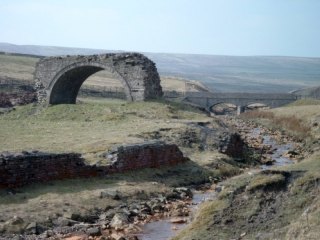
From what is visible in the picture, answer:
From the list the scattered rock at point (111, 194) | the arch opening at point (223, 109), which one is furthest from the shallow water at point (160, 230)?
the arch opening at point (223, 109)

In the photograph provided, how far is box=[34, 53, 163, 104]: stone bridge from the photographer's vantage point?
30.2 metres

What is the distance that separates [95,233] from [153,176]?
523cm

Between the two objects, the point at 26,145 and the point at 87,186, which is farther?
the point at 26,145

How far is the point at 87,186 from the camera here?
1388cm

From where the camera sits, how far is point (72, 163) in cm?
1428

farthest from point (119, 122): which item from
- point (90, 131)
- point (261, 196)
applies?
point (261, 196)

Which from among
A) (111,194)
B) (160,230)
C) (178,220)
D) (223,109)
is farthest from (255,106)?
(160,230)

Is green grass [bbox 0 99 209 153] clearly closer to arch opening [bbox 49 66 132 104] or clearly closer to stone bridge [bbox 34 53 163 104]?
stone bridge [bbox 34 53 163 104]

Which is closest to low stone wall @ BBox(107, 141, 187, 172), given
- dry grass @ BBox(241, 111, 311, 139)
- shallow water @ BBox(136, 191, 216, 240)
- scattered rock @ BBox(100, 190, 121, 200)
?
scattered rock @ BBox(100, 190, 121, 200)

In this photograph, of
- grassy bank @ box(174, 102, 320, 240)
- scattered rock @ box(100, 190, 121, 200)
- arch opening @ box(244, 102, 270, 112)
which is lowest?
arch opening @ box(244, 102, 270, 112)

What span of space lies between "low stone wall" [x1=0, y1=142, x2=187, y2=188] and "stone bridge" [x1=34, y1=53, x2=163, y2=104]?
12644 mm

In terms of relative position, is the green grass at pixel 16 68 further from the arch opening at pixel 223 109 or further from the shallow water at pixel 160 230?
the shallow water at pixel 160 230

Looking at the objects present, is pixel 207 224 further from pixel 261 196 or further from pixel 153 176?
pixel 153 176

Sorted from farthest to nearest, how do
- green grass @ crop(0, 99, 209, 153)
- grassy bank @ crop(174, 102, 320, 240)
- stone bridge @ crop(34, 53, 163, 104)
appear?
stone bridge @ crop(34, 53, 163, 104) → green grass @ crop(0, 99, 209, 153) → grassy bank @ crop(174, 102, 320, 240)
